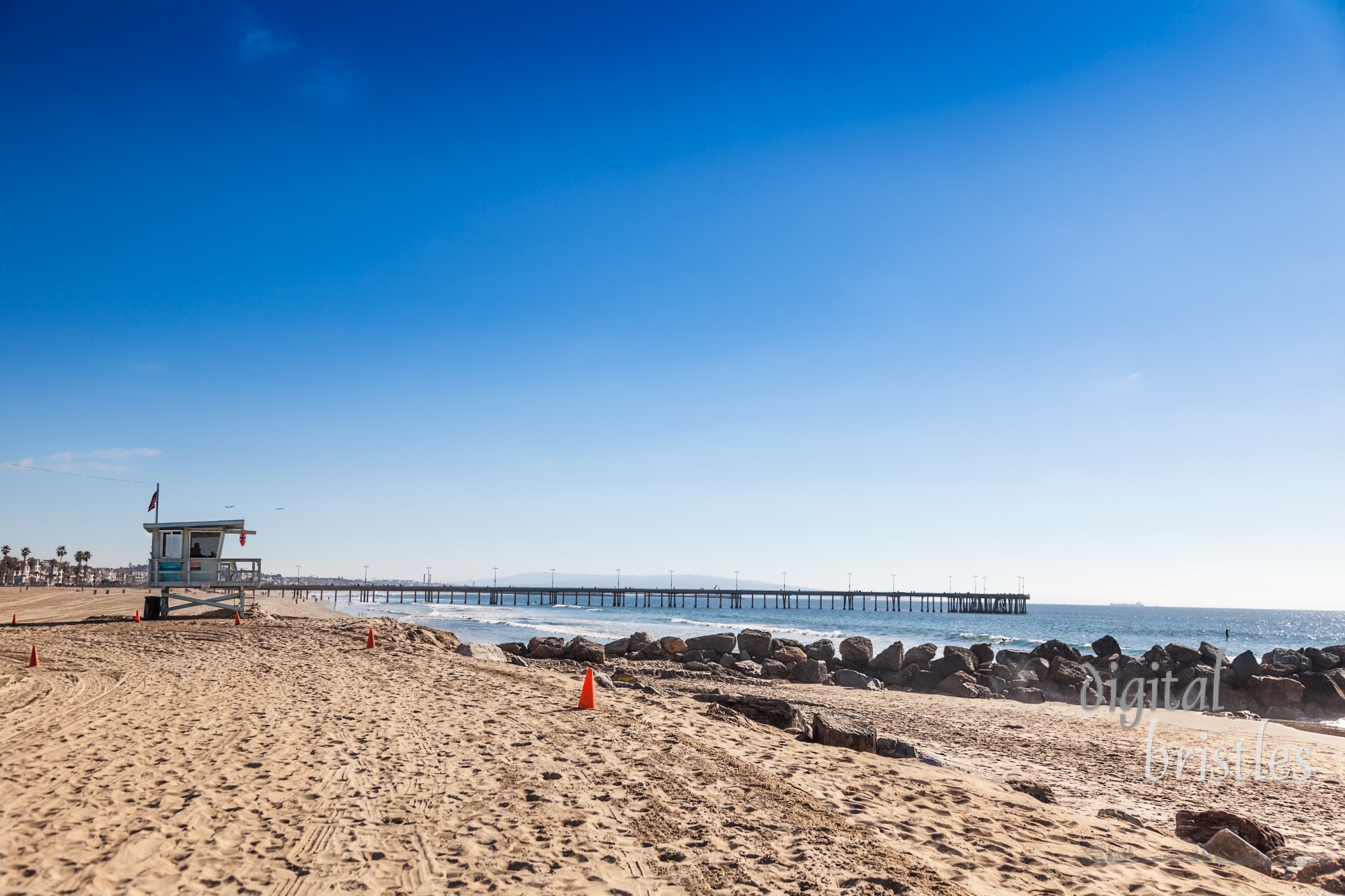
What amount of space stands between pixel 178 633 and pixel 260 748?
53.9 ft

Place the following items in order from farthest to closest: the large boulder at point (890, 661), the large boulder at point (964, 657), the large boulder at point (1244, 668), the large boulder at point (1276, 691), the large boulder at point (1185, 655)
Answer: the large boulder at point (1185, 655) < the large boulder at point (890, 661) < the large boulder at point (964, 657) < the large boulder at point (1244, 668) < the large boulder at point (1276, 691)

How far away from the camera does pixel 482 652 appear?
21125 millimetres

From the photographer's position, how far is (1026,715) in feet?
57.3

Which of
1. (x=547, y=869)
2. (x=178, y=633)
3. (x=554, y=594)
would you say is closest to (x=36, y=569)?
(x=554, y=594)

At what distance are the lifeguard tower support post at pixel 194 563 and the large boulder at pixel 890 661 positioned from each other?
22147 millimetres

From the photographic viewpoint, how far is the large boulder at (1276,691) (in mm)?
22531

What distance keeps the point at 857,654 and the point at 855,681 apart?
5.26m

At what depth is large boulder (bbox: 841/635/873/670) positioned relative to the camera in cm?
2820

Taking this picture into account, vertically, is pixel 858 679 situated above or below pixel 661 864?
below

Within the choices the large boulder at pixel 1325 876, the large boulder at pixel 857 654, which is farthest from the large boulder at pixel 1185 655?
the large boulder at pixel 1325 876

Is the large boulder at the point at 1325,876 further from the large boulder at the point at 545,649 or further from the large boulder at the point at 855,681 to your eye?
the large boulder at the point at 545,649

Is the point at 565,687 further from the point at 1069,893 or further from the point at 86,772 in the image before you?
the point at 1069,893

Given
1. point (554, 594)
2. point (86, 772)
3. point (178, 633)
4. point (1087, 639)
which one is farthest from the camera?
point (554, 594)

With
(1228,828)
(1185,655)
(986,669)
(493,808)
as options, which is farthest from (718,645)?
(493,808)
